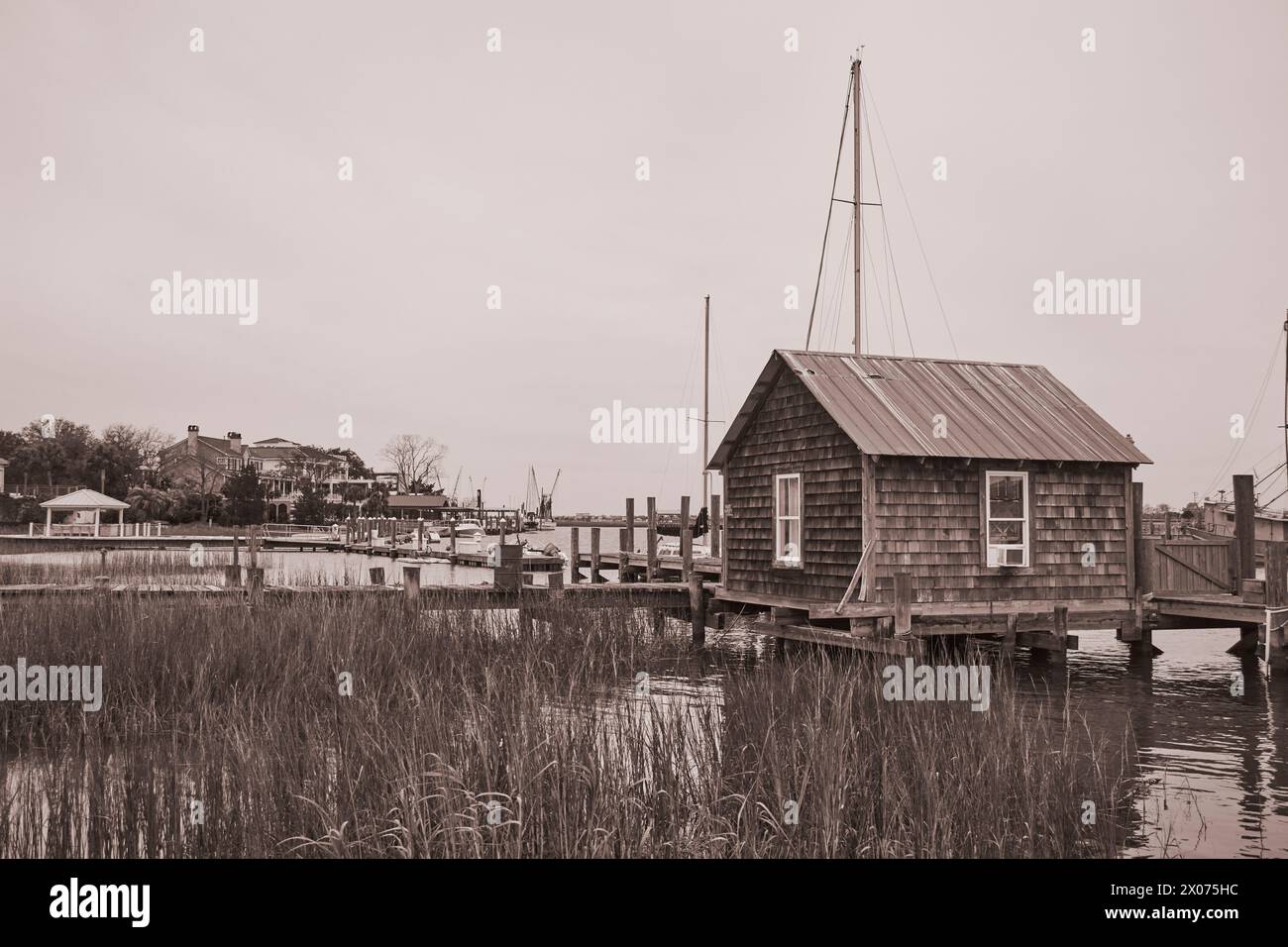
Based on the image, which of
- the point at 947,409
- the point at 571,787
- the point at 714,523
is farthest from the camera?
the point at 714,523

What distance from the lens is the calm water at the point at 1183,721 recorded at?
28.8 ft

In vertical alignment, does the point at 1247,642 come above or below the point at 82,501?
below

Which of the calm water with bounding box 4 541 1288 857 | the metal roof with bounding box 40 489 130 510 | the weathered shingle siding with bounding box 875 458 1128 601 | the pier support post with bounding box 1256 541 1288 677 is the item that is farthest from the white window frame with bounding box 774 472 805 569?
the metal roof with bounding box 40 489 130 510

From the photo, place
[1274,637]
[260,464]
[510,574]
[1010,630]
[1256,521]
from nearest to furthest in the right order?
[1274,637]
[1010,630]
[510,574]
[1256,521]
[260,464]

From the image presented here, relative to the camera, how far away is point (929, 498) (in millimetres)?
17719

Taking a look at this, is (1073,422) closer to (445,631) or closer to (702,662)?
(702,662)

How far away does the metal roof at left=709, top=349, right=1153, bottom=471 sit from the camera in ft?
58.4

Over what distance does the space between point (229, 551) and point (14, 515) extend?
24.9 meters

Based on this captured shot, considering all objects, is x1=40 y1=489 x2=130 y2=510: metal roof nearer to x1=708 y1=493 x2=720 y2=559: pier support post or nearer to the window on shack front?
x1=708 y1=493 x2=720 y2=559: pier support post

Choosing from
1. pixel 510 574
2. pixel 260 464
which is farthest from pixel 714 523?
pixel 260 464

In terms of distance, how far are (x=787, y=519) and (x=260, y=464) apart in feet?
295

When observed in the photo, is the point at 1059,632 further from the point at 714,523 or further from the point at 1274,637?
the point at 714,523

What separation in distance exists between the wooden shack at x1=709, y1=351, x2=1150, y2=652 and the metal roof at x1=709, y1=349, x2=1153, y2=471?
0.14 feet

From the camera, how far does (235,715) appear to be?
862 cm
